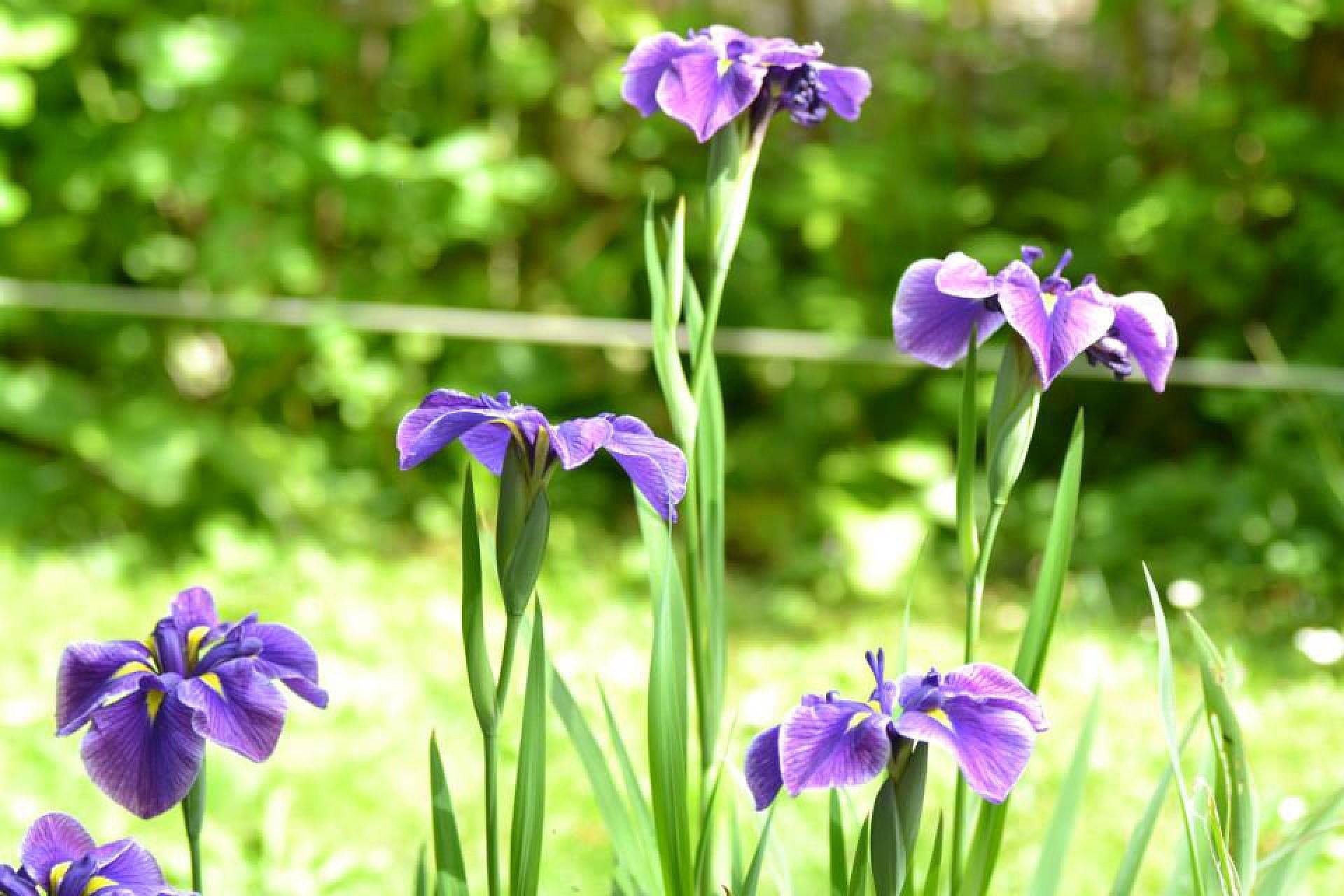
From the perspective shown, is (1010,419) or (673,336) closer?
(1010,419)

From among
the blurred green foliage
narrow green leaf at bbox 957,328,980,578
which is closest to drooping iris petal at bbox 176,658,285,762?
narrow green leaf at bbox 957,328,980,578

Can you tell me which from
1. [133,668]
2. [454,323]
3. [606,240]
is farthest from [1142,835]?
[606,240]

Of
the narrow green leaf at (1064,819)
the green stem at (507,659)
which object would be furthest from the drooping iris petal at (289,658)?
the narrow green leaf at (1064,819)

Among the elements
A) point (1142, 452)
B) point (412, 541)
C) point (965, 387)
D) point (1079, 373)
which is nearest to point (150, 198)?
point (412, 541)

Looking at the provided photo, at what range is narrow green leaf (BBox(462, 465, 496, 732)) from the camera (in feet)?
2.37

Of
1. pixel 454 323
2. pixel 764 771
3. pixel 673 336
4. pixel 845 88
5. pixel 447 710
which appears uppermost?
pixel 845 88

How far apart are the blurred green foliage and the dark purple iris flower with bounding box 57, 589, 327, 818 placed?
88.9 inches

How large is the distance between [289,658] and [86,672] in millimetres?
114

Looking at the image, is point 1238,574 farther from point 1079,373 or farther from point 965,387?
point 965,387

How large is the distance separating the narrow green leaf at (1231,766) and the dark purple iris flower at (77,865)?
636 mm

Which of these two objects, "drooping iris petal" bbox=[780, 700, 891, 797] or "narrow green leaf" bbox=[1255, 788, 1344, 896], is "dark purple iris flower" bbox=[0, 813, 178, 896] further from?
"narrow green leaf" bbox=[1255, 788, 1344, 896]

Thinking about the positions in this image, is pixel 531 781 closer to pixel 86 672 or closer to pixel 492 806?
pixel 492 806

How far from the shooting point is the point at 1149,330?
2.82 feet

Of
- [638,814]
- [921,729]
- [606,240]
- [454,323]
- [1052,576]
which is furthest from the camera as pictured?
[606,240]
